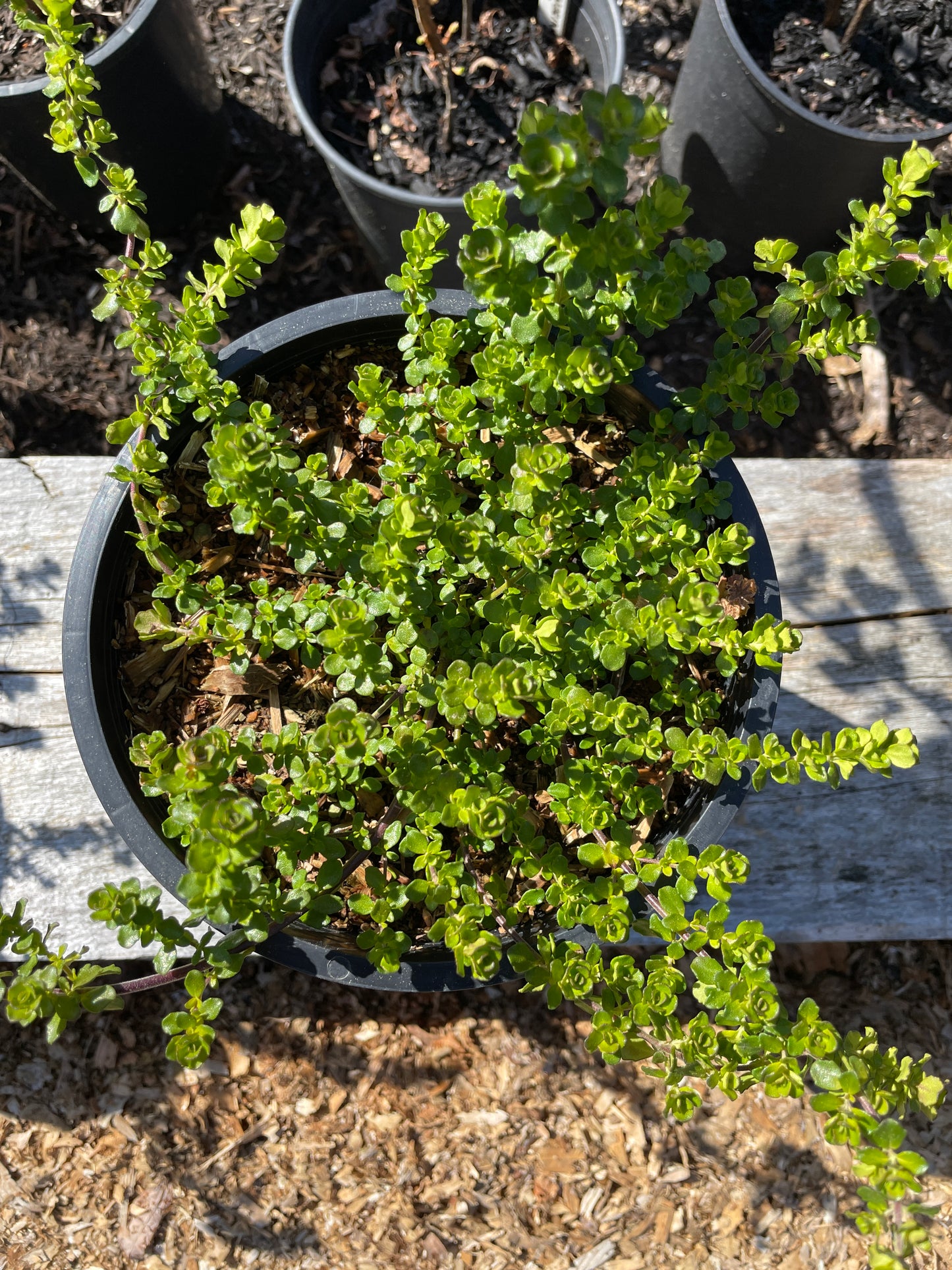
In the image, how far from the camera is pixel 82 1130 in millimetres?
2273

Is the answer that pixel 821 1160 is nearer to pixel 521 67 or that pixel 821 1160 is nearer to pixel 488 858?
pixel 488 858

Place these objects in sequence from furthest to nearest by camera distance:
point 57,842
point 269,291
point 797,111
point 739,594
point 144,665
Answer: point 269,291 → point 797,111 → point 57,842 → point 144,665 → point 739,594

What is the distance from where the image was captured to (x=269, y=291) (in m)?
2.67

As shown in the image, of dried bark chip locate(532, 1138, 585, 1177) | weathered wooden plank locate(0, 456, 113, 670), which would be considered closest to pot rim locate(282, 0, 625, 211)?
weathered wooden plank locate(0, 456, 113, 670)

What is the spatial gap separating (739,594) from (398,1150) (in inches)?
61.8

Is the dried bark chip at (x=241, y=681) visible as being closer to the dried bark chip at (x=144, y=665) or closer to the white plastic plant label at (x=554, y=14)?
the dried bark chip at (x=144, y=665)

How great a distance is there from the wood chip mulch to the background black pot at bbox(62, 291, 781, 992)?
2.98 ft

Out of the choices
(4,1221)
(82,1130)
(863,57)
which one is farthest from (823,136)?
(4,1221)

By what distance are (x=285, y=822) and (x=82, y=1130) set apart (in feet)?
4.91

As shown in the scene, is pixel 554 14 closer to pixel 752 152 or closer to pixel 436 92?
pixel 436 92

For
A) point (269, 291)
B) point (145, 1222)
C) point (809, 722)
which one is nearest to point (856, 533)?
point (809, 722)

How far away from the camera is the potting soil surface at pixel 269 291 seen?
2607 mm

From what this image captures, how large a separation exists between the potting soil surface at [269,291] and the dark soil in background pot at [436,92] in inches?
13.5

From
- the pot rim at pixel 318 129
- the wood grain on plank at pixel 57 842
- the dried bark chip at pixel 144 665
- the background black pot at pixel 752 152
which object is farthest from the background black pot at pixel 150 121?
the wood grain on plank at pixel 57 842
